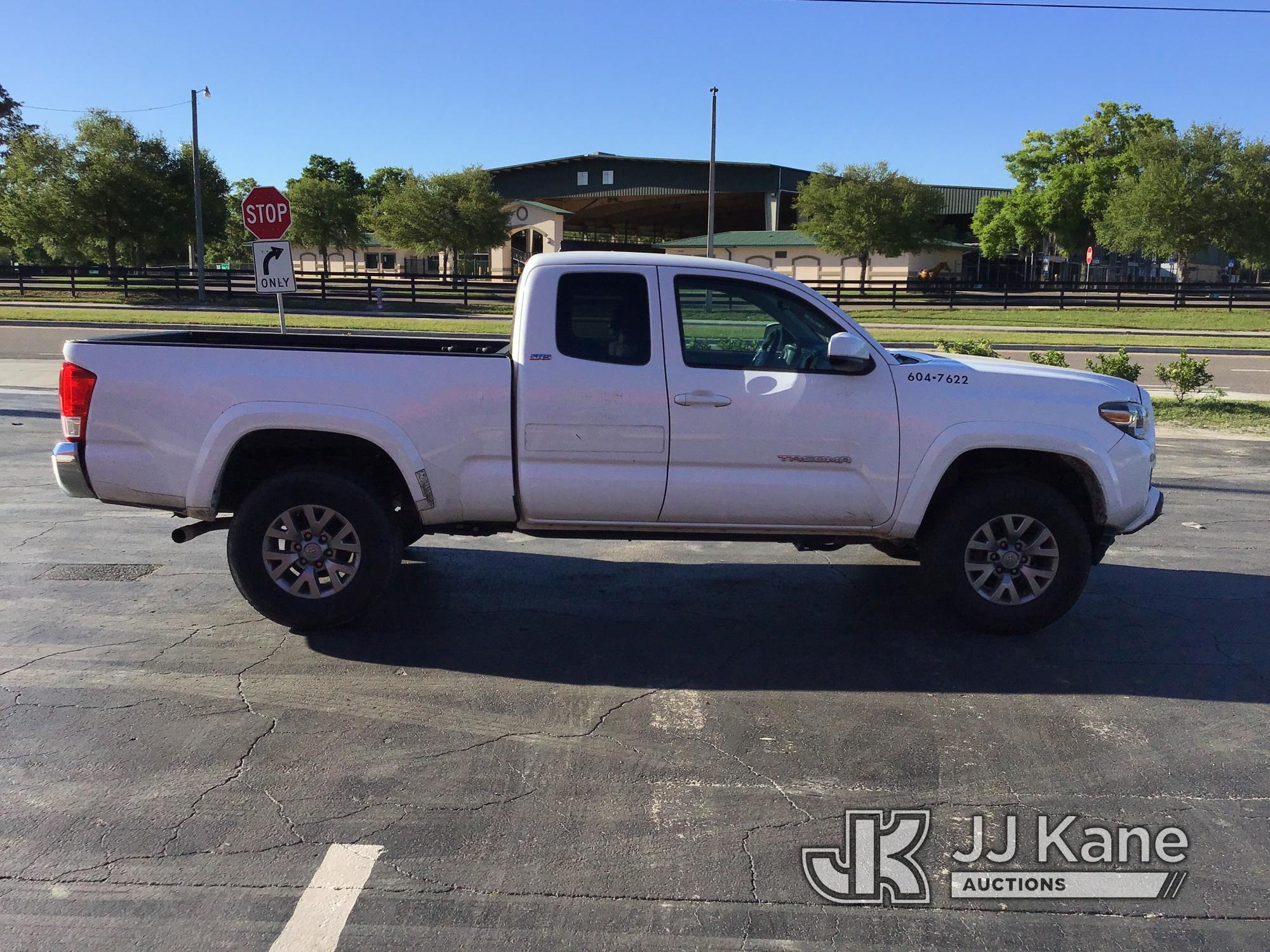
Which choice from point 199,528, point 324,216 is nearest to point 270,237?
point 199,528

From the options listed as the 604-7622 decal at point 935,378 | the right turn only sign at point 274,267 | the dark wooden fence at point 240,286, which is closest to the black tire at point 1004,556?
the 604-7622 decal at point 935,378

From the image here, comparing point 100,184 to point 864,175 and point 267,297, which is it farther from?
point 864,175

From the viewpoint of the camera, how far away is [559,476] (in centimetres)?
529

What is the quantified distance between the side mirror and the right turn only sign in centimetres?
790

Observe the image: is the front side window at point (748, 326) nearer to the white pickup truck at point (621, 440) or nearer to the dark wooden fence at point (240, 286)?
the white pickup truck at point (621, 440)

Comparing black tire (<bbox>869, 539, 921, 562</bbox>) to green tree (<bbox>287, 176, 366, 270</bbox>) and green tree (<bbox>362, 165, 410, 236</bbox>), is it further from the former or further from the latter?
green tree (<bbox>287, 176, 366, 270</bbox>)

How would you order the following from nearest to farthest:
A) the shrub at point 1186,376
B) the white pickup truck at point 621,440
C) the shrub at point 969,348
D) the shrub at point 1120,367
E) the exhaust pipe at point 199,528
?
1. the white pickup truck at point 621,440
2. the exhaust pipe at point 199,528
3. the shrub at point 969,348
4. the shrub at point 1120,367
5. the shrub at point 1186,376

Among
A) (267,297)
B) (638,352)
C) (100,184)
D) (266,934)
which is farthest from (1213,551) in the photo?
(100,184)

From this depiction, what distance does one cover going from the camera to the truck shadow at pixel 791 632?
5.04m

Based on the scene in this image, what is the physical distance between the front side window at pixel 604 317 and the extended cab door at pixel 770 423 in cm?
14

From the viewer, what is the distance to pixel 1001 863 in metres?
3.49

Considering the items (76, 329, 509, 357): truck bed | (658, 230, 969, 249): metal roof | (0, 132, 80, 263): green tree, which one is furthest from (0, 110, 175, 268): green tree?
(76, 329, 509, 357): truck bed

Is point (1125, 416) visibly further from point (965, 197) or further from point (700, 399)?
point (965, 197)

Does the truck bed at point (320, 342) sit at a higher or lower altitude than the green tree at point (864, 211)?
lower
